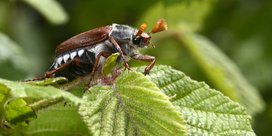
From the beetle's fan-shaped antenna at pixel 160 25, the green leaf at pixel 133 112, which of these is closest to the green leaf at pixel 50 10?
the beetle's fan-shaped antenna at pixel 160 25

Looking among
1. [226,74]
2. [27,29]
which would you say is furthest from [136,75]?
[27,29]

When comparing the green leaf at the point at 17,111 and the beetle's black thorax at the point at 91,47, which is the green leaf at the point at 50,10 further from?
the green leaf at the point at 17,111

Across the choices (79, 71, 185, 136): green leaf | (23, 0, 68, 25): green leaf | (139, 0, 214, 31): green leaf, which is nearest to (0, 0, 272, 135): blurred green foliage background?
(139, 0, 214, 31): green leaf

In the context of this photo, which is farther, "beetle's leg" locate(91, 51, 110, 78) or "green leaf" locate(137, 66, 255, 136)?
"beetle's leg" locate(91, 51, 110, 78)

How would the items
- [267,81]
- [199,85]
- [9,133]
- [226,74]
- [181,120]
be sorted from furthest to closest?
1. [267,81]
2. [226,74]
3. [199,85]
4. [9,133]
5. [181,120]

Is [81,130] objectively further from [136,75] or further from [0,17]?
[0,17]

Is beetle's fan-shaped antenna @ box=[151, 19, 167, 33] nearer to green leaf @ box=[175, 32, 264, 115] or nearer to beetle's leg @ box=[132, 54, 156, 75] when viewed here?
beetle's leg @ box=[132, 54, 156, 75]
